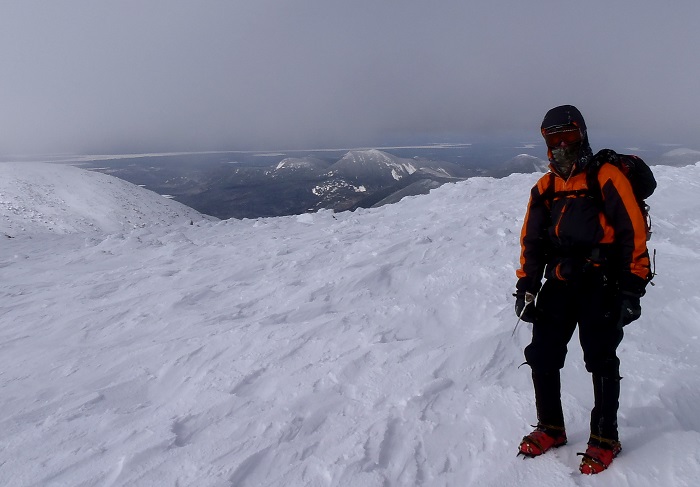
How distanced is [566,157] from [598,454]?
243 centimetres

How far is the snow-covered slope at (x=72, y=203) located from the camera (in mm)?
59094

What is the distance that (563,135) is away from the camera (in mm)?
3312

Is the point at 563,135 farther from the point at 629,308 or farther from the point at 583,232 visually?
the point at 629,308

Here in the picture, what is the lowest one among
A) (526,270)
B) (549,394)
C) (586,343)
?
(549,394)

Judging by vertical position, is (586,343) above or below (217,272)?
above

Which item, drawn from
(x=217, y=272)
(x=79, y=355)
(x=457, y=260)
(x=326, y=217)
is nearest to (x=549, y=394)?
(x=457, y=260)

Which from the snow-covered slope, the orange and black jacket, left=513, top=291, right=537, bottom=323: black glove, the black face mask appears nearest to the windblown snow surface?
left=513, top=291, right=537, bottom=323: black glove

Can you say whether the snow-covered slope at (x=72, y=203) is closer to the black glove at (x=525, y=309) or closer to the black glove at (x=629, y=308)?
the black glove at (x=525, y=309)

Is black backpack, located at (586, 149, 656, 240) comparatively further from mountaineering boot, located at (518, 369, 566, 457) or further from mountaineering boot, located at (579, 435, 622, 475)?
mountaineering boot, located at (579, 435, 622, 475)

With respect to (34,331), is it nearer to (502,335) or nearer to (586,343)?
(502,335)

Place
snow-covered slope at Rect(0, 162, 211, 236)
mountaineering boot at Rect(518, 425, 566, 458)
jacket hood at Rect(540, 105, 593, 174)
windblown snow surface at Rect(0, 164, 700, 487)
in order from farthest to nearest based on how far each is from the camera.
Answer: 1. snow-covered slope at Rect(0, 162, 211, 236)
2. windblown snow surface at Rect(0, 164, 700, 487)
3. mountaineering boot at Rect(518, 425, 566, 458)
4. jacket hood at Rect(540, 105, 593, 174)

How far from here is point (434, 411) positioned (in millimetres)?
4383

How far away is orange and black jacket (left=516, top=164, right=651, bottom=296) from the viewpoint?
3029 millimetres

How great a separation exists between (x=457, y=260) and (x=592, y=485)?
5.80 meters
